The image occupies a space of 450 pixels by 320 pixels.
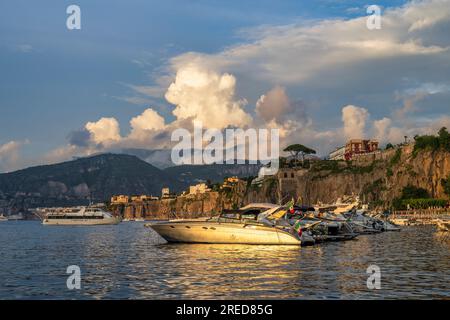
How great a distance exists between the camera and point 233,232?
51.7 m

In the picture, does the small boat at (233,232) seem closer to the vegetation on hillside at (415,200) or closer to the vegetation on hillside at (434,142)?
the vegetation on hillside at (415,200)

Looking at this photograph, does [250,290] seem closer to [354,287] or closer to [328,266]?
[354,287]

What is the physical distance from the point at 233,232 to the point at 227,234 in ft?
2.51

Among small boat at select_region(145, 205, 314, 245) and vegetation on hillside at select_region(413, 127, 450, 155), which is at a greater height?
vegetation on hillside at select_region(413, 127, 450, 155)

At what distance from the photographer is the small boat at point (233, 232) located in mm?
50688

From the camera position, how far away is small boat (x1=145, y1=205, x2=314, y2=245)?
50.7m

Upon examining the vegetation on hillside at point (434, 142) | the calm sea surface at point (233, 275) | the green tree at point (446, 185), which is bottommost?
the calm sea surface at point (233, 275)

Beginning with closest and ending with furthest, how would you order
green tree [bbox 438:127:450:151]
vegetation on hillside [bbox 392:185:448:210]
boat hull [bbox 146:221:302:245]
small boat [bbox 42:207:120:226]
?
boat hull [bbox 146:221:302:245], vegetation on hillside [bbox 392:185:448:210], small boat [bbox 42:207:120:226], green tree [bbox 438:127:450:151]

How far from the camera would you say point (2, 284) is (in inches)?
1120

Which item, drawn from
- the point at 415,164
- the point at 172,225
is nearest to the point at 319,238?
the point at 172,225

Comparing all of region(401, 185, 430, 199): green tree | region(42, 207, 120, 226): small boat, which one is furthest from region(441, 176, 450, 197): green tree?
region(42, 207, 120, 226): small boat
